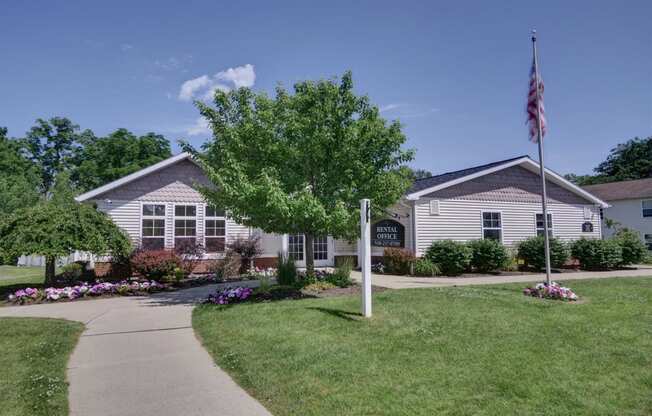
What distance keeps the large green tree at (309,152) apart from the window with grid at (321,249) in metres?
7.28

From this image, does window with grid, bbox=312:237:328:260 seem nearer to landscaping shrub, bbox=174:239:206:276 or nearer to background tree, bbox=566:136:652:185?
landscaping shrub, bbox=174:239:206:276

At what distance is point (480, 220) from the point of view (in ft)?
60.9

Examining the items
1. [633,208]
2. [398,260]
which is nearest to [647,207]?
[633,208]

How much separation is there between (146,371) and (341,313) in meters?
3.51

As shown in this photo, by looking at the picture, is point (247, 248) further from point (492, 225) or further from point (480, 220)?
point (492, 225)

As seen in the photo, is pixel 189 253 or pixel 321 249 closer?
pixel 189 253

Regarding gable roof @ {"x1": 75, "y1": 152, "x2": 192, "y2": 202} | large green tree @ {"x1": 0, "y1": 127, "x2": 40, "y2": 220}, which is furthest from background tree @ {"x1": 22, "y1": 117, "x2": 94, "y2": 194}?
gable roof @ {"x1": 75, "y1": 152, "x2": 192, "y2": 202}

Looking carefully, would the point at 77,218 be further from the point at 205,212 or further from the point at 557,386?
the point at 557,386

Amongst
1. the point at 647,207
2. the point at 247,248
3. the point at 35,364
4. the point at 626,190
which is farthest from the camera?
the point at 626,190

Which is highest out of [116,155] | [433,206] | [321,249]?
[116,155]

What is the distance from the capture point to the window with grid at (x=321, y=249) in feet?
60.2

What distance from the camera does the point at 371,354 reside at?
17.5 feet

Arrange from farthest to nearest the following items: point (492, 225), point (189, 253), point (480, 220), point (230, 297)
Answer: point (492, 225)
point (480, 220)
point (189, 253)
point (230, 297)

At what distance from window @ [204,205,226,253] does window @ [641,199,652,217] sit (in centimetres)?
2832
